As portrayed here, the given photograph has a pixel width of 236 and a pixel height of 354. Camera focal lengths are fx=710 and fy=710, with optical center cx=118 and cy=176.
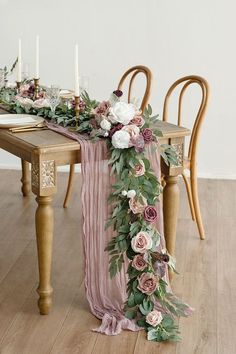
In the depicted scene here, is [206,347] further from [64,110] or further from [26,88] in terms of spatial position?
[26,88]

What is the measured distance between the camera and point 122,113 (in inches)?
114

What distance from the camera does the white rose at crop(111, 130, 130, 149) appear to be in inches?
111

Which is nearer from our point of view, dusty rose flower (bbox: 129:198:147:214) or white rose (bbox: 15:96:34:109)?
dusty rose flower (bbox: 129:198:147:214)

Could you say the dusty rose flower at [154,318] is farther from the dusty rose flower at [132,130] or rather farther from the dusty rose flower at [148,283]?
the dusty rose flower at [132,130]

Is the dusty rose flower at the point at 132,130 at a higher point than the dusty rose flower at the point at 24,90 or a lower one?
higher

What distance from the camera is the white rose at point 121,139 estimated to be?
2832mm

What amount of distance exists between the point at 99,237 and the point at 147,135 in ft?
1.57

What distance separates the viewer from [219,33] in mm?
4902

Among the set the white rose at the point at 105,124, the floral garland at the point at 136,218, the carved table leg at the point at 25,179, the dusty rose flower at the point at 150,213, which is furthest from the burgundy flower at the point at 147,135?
the carved table leg at the point at 25,179

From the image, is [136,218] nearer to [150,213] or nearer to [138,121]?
[150,213]

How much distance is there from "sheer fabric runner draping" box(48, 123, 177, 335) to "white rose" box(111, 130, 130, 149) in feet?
0.33

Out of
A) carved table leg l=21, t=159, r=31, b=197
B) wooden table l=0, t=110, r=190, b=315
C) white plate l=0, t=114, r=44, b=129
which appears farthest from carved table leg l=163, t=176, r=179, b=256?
carved table leg l=21, t=159, r=31, b=197

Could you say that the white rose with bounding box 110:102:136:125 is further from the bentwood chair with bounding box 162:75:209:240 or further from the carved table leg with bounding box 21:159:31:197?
the carved table leg with bounding box 21:159:31:197

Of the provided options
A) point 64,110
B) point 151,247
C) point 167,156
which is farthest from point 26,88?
point 151,247
